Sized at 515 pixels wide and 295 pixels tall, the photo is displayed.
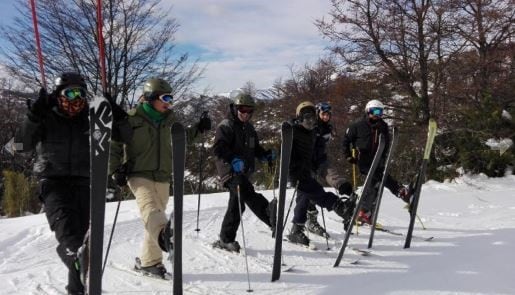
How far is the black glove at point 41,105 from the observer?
11.1ft

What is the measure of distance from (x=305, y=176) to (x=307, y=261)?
3.67 ft

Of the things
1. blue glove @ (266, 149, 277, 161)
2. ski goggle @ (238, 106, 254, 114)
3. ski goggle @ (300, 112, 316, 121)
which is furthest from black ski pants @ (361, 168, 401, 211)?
ski goggle @ (238, 106, 254, 114)

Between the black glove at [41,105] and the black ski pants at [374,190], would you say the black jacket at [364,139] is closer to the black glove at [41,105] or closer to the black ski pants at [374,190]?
the black ski pants at [374,190]

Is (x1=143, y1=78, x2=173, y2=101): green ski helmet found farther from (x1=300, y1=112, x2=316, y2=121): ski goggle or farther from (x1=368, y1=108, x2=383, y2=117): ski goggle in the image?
(x1=368, y1=108, x2=383, y2=117): ski goggle

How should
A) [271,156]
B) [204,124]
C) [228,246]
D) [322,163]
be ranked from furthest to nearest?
[322,163], [271,156], [228,246], [204,124]

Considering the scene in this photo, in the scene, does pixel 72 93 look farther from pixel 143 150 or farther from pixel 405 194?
pixel 405 194

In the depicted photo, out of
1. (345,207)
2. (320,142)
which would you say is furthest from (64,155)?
(320,142)

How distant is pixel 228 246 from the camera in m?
5.20

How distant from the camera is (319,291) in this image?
12.9ft

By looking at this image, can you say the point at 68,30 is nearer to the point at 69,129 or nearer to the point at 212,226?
the point at 212,226

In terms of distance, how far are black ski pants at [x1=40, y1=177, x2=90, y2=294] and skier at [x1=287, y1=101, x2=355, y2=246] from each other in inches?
104

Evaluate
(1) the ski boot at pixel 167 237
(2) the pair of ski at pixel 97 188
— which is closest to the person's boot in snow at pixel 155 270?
(1) the ski boot at pixel 167 237

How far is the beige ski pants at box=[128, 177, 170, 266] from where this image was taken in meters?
3.98

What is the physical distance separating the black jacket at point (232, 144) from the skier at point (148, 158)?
0.85 meters
